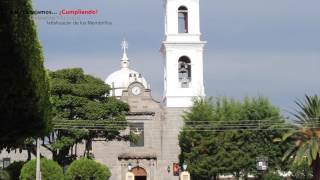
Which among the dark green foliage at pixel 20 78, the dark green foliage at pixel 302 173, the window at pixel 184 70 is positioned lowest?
the dark green foliage at pixel 20 78

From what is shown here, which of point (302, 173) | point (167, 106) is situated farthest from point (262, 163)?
point (167, 106)

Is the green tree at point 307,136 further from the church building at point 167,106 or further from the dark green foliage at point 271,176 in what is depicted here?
the church building at point 167,106

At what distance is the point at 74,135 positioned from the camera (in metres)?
57.6

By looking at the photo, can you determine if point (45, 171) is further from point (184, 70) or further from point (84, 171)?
point (184, 70)

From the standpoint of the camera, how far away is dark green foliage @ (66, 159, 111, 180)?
182 feet

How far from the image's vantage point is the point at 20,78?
21344mm

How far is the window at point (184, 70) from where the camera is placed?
6569 cm

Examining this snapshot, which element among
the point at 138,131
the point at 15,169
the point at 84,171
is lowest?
the point at 84,171

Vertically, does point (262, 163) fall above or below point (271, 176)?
above

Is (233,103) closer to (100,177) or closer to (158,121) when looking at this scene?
(158,121)

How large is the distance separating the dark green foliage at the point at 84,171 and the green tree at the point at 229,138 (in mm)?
7014

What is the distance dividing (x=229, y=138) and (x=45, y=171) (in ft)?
47.9

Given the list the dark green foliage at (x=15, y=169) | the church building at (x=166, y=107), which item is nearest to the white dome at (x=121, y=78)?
the church building at (x=166, y=107)

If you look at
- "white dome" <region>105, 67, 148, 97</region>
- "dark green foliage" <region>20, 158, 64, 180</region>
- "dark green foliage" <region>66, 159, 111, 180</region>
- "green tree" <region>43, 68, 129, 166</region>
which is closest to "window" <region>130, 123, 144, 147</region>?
"green tree" <region>43, 68, 129, 166</region>
